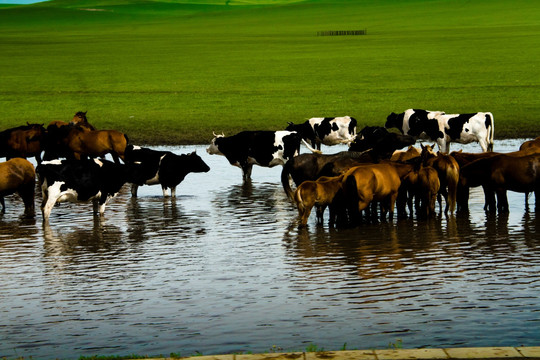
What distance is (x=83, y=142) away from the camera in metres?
27.1

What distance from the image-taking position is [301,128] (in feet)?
98.5

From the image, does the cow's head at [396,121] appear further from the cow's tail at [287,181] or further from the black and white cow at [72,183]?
Answer: the black and white cow at [72,183]

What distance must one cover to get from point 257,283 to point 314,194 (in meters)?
4.20

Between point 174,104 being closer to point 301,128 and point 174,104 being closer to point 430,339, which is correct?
point 301,128

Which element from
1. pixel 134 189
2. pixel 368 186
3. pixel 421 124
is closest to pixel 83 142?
pixel 134 189

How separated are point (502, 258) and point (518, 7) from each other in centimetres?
12855

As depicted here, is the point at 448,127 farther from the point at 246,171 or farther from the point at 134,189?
the point at 134,189

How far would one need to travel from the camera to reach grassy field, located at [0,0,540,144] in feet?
135

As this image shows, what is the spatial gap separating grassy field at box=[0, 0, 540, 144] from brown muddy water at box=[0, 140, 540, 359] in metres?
17.7

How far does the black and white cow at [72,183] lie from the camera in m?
17.6

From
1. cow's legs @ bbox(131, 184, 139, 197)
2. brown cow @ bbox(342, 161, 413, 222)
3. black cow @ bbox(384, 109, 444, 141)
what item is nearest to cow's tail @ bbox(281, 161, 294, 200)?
brown cow @ bbox(342, 161, 413, 222)

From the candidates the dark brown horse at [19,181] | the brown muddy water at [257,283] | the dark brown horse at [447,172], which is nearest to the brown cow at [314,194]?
the brown muddy water at [257,283]

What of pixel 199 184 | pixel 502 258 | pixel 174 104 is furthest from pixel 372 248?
pixel 174 104

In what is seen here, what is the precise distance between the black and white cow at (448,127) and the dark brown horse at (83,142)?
29.6 feet
